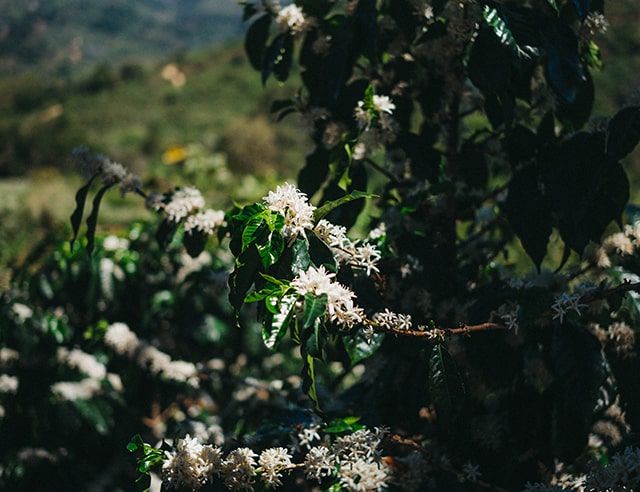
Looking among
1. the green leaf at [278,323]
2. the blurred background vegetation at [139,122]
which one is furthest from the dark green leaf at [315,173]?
the green leaf at [278,323]

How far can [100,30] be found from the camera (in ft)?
310

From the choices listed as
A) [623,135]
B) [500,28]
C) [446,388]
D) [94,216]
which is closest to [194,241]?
[94,216]

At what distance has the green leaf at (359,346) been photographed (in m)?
1.04

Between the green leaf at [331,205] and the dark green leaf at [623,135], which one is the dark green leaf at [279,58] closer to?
the green leaf at [331,205]

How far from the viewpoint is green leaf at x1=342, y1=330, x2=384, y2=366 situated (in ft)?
3.42

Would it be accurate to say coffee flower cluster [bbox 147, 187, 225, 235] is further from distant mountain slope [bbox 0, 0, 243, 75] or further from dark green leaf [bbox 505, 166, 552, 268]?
distant mountain slope [bbox 0, 0, 243, 75]

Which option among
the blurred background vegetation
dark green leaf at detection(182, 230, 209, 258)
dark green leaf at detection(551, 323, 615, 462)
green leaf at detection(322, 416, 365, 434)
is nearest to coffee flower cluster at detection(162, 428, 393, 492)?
green leaf at detection(322, 416, 365, 434)

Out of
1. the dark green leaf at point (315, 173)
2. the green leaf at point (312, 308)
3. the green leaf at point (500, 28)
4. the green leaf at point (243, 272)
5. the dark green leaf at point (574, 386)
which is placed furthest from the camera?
the dark green leaf at point (315, 173)

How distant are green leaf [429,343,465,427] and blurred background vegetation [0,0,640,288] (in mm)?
715

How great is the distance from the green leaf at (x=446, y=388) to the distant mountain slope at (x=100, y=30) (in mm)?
51967

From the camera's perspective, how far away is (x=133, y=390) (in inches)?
74.5

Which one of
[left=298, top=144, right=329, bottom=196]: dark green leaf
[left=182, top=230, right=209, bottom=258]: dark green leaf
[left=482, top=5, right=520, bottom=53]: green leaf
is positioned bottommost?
[left=182, top=230, right=209, bottom=258]: dark green leaf

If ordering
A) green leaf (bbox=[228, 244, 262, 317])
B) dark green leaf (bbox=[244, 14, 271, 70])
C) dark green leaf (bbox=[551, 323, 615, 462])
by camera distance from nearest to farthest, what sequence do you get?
green leaf (bbox=[228, 244, 262, 317]) < dark green leaf (bbox=[551, 323, 615, 462]) < dark green leaf (bbox=[244, 14, 271, 70])

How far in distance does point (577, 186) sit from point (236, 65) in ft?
124
